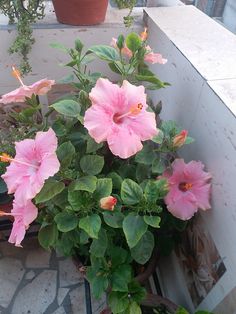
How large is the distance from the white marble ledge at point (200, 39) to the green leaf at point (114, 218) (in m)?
0.47

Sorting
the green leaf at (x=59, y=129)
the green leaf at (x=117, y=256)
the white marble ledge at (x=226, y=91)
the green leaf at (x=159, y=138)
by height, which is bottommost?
the green leaf at (x=117, y=256)

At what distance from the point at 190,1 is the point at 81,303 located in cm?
159

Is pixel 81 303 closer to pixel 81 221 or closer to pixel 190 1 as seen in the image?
pixel 81 221

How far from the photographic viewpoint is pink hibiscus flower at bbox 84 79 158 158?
725 mm

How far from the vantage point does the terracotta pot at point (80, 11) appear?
128cm

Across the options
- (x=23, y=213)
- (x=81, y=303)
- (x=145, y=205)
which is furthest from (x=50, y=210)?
(x=81, y=303)

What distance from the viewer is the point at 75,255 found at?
1188 mm

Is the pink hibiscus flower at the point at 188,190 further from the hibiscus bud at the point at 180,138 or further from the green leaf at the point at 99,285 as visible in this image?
the green leaf at the point at 99,285

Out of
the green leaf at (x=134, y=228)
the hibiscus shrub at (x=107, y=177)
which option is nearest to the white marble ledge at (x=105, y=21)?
the hibiscus shrub at (x=107, y=177)

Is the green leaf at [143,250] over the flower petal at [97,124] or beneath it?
beneath

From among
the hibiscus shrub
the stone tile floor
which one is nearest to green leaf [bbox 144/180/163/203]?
the hibiscus shrub

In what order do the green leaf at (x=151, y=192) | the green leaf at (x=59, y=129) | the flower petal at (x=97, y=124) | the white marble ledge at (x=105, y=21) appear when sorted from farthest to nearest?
the white marble ledge at (x=105, y=21)
the green leaf at (x=59, y=129)
the green leaf at (x=151, y=192)
the flower petal at (x=97, y=124)

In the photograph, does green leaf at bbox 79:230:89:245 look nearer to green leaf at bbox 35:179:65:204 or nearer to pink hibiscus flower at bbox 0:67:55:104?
green leaf at bbox 35:179:65:204

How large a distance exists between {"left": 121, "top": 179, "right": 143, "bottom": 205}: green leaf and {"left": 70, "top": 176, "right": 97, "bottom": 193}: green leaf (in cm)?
8
